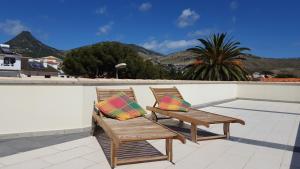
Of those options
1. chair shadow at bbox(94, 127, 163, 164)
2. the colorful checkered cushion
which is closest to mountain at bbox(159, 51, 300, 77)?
the colorful checkered cushion

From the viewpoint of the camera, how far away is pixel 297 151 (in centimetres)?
517

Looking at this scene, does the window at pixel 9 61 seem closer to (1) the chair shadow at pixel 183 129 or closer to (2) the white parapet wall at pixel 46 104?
(2) the white parapet wall at pixel 46 104

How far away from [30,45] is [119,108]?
162199 millimetres

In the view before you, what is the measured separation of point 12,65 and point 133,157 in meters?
77.6

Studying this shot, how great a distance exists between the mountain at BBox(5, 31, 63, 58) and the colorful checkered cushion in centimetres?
14489

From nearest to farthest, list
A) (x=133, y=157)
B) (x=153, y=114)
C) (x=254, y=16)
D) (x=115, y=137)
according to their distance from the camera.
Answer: (x=115, y=137)
(x=133, y=157)
(x=153, y=114)
(x=254, y=16)

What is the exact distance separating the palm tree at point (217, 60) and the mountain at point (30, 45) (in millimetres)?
132843

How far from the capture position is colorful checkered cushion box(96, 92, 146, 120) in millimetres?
5684

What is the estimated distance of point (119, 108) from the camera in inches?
230

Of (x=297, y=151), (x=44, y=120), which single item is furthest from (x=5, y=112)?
(x=297, y=151)

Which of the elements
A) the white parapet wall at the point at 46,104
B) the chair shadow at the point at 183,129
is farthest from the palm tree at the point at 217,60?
the white parapet wall at the point at 46,104

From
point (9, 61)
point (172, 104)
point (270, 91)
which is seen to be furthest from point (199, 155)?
point (9, 61)

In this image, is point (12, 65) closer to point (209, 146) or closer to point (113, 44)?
point (113, 44)

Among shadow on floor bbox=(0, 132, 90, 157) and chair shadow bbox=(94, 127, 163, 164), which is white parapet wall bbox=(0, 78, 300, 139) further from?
chair shadow bbox=(94, 127, 163, 164)
